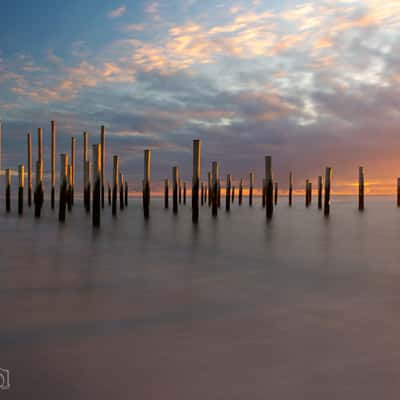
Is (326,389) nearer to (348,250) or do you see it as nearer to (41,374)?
(41,374)

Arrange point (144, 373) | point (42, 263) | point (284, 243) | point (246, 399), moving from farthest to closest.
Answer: point (284, 243) < point (42, 263) < point (144, 373) < point (246, 399)

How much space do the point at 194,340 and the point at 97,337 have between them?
677mm

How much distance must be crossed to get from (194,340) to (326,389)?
1.01 m

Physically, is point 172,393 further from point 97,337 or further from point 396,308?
point 396,308

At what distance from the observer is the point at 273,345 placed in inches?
→ 110

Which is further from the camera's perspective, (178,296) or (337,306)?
(178,296)

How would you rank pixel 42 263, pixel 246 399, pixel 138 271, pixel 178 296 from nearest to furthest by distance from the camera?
pixel 246 399 < pixel 178 296 < pixel 138 271 < pixel 42 263

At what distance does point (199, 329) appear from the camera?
316 cm

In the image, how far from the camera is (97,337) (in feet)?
9.68

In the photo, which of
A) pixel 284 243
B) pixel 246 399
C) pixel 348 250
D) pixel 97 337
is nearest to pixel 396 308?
pixel 246 399

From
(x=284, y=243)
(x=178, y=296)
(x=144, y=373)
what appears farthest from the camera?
(x=284, y=243)

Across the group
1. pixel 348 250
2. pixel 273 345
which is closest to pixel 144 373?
pixel 273 345

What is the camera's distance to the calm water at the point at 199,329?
222 cm

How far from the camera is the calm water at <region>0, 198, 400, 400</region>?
2.22m
